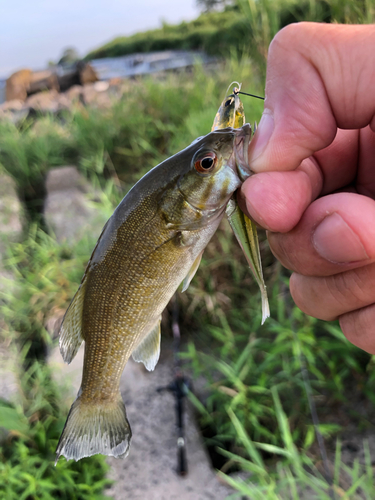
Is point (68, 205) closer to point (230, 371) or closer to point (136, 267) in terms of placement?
point (230, 371)

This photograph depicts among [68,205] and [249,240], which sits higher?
[249,240]

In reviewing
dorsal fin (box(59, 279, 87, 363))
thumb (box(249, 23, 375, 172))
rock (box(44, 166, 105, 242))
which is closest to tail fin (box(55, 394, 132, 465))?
dorsal fin (box(59, 279, 87, 363))

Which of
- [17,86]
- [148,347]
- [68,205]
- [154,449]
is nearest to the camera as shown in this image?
[148,347]

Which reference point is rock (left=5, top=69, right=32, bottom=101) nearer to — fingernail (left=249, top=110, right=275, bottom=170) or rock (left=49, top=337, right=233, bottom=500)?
rock (left=49, top=337, right=233, bottom=500)

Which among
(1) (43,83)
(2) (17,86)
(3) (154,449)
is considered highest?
(2) (17,86)

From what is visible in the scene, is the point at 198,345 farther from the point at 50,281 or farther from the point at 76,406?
the point at 76,406

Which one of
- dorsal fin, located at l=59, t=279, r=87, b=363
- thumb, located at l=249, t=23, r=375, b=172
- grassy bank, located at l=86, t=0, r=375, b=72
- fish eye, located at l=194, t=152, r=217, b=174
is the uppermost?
grassy bank, located at l=86, t=0, r=375, b=72

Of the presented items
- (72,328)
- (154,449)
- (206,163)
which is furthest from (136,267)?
(154,449)

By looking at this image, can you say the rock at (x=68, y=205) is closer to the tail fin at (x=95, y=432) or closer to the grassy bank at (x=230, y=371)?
the grassy bank at (x=230, y=371)
